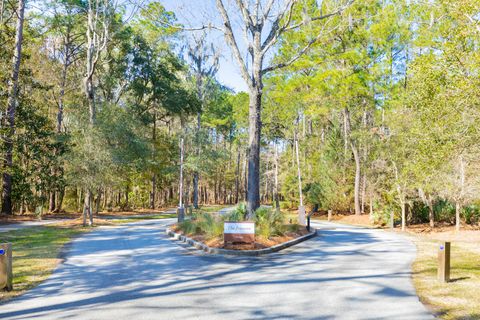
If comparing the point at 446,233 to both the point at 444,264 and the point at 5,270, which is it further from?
the point at 5,270

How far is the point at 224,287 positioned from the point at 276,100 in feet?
96.6

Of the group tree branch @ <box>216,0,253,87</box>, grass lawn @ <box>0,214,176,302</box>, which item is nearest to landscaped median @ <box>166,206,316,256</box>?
grass lawn @ <box>0,214,176,302</box>

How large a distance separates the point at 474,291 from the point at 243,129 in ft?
166

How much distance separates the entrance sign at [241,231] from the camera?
1261cm

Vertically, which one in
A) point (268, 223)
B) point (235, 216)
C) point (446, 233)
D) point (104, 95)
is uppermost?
point (104, 95)

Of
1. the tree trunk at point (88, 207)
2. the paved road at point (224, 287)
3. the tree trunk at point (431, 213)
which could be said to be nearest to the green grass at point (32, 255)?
the paved road at point (224, 287)

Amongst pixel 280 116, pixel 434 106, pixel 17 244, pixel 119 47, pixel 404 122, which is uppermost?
pixel 119 47

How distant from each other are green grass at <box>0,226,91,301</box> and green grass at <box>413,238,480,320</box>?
7772 millimetres

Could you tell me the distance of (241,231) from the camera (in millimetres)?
12656

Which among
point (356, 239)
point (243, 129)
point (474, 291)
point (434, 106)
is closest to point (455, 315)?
point (474, 291)

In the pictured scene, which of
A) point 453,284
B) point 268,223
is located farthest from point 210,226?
point 453,284

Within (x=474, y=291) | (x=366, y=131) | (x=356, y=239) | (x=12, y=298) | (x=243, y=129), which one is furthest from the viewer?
(x=243, y=129)

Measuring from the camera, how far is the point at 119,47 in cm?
3741

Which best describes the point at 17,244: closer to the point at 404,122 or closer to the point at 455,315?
the point at 455,315
